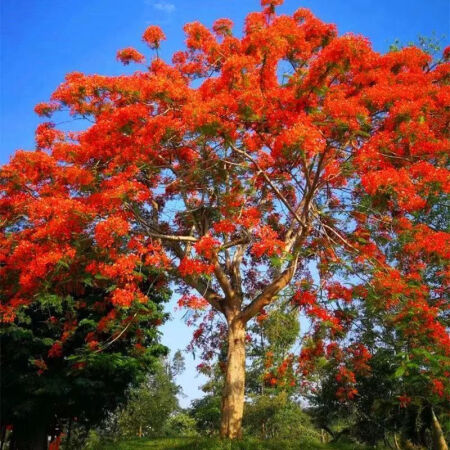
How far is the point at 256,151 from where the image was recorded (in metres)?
12.4

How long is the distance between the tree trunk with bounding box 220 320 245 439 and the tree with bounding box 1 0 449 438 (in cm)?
3

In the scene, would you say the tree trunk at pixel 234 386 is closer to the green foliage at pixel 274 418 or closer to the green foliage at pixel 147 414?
the green foliage at pixel 274 418

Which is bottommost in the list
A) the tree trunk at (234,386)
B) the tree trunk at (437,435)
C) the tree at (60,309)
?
the tree trunk at (437,435)

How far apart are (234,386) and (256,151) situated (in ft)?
19.6

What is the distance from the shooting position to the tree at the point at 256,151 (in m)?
10.3

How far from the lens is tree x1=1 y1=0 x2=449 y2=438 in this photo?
10312mm

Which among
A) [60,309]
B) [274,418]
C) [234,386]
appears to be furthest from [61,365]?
[274,418]

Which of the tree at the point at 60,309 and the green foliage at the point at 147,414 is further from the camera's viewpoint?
the green foliage at the point at 147,414

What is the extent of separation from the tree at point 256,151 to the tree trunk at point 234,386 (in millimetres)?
30

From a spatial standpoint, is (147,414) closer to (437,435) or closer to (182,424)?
(182,424)

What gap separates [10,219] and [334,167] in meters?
9.02

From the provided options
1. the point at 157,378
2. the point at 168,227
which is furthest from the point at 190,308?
the point at 157,378

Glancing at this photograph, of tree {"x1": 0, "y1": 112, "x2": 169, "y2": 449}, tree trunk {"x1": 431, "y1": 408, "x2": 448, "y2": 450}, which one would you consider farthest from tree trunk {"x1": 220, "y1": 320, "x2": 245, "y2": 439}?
tree trunk {"x1": 431, "y1": 408, "x2": 448, "y2": 450}

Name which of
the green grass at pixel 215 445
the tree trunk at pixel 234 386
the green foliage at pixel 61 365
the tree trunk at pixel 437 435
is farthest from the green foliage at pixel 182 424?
the tree trunk at pixel 234 386
